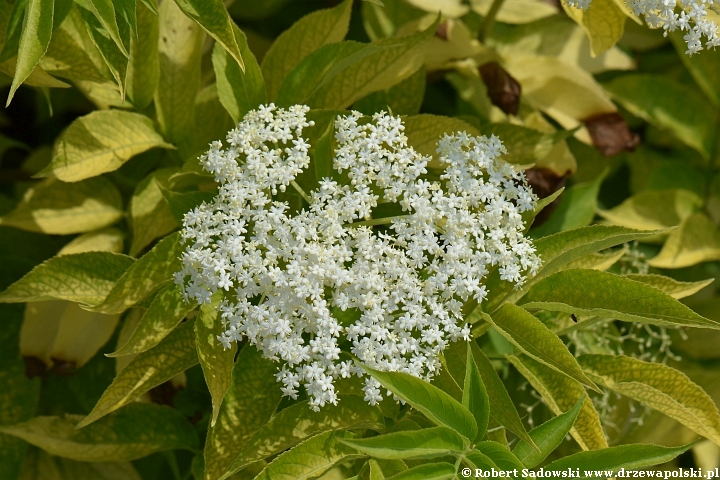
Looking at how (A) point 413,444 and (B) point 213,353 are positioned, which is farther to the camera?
(B) point 213,353

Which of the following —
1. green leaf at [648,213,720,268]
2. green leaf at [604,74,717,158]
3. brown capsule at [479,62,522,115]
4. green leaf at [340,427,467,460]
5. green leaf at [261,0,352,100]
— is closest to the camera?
green leaf at [340,427,467,460]

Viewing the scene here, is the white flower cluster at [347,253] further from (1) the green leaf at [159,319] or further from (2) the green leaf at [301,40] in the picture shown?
(2) the green leaf at [301,40]

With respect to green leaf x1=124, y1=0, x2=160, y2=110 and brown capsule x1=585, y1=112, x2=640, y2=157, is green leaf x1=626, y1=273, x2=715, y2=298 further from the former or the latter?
green leaf x1=124, y1=0, x2=160, y2=110

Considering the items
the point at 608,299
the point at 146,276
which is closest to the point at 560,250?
the point at 608,299

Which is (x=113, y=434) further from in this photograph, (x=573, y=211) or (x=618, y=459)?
(x=573, y=211)

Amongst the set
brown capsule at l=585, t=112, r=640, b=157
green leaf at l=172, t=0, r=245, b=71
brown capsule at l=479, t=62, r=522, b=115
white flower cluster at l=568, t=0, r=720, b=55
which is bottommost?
brown capsule at l=585, t=112, r=640, b=157

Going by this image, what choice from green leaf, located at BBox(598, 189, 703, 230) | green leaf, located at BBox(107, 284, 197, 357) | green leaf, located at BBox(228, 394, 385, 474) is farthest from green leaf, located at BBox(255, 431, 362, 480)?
green leaf, located at BBox(598, 189, 703, 230)

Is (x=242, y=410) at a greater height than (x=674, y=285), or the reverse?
(x=674, y=285)

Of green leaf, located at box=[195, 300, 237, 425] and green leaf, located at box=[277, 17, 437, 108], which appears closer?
green leaf, located at box=[195, 300, 237, 425]
